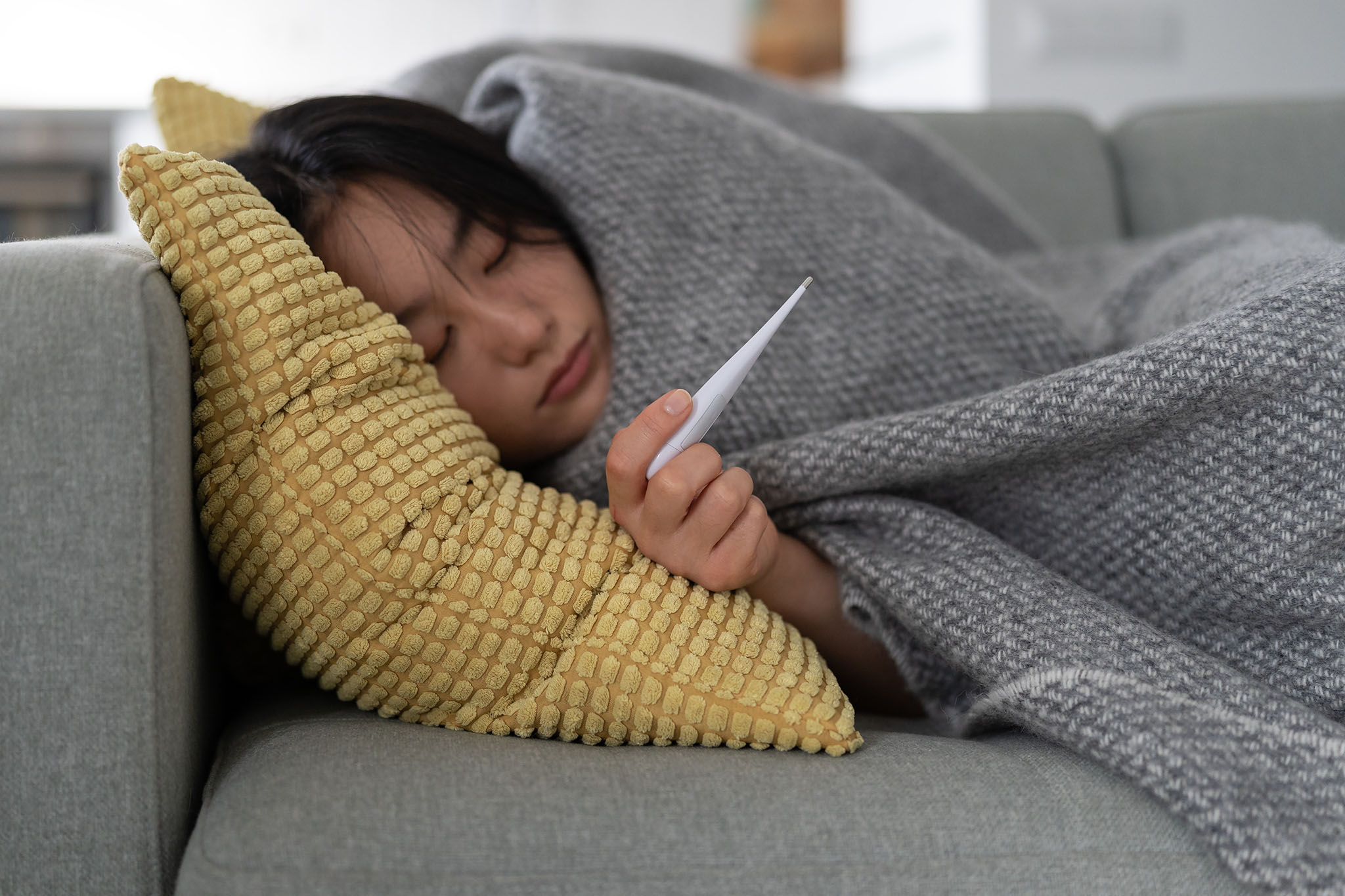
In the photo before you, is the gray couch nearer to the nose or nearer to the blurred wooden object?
the nose

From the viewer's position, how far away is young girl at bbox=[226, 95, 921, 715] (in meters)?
0.68

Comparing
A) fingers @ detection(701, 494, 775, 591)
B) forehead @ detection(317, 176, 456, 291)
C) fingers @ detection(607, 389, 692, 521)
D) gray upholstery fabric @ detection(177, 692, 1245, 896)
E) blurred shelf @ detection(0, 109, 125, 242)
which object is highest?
forehead @ detection(317, 176, 456, 291)

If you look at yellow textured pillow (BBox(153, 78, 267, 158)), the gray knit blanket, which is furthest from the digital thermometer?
yellow textured pillow (BBox(153, 78, 267, 158))

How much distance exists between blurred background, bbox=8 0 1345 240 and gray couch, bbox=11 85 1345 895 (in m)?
1.69

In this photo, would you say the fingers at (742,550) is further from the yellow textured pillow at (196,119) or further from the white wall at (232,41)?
the white wall at (232,41)

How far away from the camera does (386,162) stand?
723 mm

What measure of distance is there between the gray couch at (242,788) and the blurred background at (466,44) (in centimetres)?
169

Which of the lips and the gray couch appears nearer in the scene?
the gray couch

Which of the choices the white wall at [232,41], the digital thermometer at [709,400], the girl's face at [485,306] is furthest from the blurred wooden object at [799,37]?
the digital thermometer at [709,400]

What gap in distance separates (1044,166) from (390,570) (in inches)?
40.5

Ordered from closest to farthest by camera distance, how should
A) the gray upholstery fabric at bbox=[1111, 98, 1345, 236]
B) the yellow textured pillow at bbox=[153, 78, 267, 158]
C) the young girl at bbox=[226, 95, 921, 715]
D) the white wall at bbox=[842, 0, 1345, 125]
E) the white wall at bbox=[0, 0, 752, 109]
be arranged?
1. the young girl at bbox=[226, 95, 921, 715]
2. the yellow textured pillow at bbox=[153, 78, 267, 158]
3. the gray upholstery fabric at bbox=[1111, 98, 1345, 236]
4. the white wall at bbox=[842, 0, 1345, 125]
5. the white wall at bbox=[0, 0, 752, 109]

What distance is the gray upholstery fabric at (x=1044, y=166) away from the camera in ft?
3.99

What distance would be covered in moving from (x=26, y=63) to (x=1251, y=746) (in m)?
2.68

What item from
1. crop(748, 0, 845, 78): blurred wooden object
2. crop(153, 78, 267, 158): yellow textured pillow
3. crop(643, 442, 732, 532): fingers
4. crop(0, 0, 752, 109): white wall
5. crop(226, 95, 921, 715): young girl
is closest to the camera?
crop(643, 442, 732, 532): fingers
